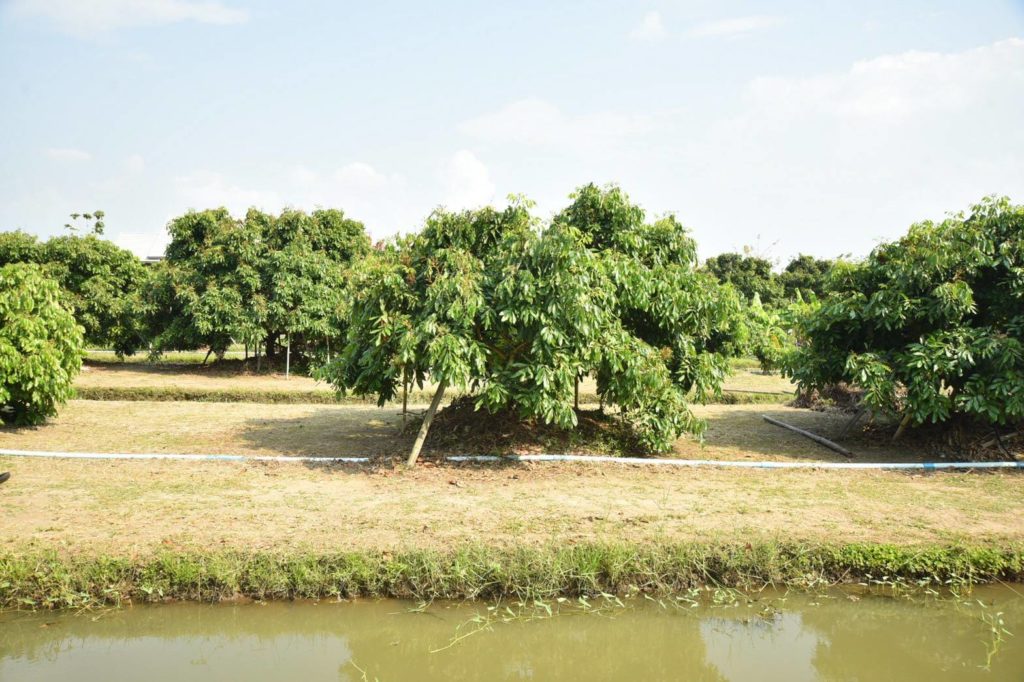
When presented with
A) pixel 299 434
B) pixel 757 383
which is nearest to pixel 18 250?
pixel 299 434

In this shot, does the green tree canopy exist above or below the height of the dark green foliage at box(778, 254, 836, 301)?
below

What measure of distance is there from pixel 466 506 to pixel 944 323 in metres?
6.71

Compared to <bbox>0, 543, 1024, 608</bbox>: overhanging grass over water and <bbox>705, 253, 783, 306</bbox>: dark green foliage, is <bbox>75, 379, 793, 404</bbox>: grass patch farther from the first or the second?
<bbox>705, 253, 783, 306</bbox>: dark green foliage

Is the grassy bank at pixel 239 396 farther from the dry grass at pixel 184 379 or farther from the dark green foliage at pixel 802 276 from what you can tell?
the dark green foliage at pixel 802 276

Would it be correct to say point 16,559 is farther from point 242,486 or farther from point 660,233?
point 660,233

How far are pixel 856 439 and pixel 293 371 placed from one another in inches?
599

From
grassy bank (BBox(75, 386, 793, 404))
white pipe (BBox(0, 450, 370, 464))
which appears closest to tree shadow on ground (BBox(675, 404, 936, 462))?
grassy bank (BBox(75, 386, 793, 404))

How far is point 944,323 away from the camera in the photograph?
964 cm

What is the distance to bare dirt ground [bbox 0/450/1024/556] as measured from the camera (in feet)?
21.1

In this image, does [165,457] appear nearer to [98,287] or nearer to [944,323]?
[944,323]

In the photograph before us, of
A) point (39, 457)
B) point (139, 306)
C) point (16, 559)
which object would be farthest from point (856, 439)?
point (139, 306)

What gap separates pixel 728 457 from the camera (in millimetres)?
10125

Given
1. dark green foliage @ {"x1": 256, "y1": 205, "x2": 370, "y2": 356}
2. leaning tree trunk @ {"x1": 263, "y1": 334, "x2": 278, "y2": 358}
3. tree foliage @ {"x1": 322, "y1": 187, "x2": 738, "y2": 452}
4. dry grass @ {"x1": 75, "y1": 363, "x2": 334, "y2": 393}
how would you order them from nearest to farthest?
tree foliage @ {"x1": 322, "y1": 187, "x2": 738, "y2": 452} → dry grass @ {"x1": 75, "y1": 363, "x2": 334, "y2": 393} → dark green foliage @ {"x1": 256, "y1": 205, "x2": 370, "y2": 356} → leaning tree trunk @ {"x1": 263, "y1": 334, "x2": 278, "y2": 358}

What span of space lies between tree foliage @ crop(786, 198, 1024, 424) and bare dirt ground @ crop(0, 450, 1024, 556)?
1.04 meters
